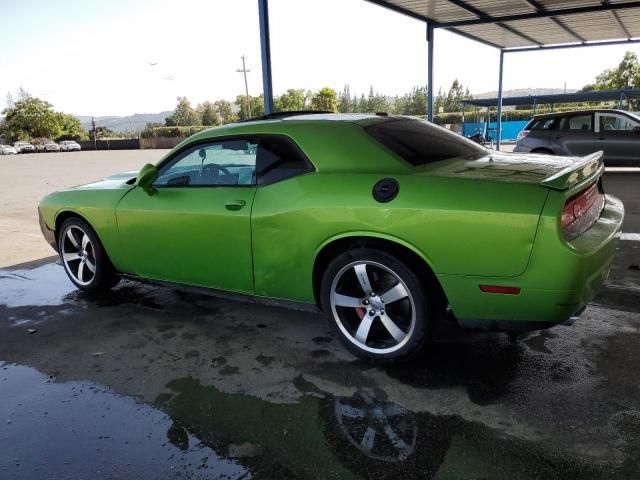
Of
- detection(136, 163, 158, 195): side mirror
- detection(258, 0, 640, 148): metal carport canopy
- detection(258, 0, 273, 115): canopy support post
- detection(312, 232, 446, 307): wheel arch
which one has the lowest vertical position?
detection(312, 232, 446, 307): wheel arch

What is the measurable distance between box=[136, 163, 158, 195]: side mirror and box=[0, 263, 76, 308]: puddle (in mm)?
1422

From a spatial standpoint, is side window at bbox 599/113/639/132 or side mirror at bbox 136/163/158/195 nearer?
side mirror at bbox 136/163/158/195

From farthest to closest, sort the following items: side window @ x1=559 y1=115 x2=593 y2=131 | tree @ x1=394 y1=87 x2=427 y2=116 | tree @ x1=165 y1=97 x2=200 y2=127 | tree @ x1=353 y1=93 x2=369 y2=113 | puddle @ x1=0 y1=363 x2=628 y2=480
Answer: tree @ x1=353 y1=93 x2=369 y2=113
tree @ x1=165 y1=97 x2=200 y2=127
tree @ x1=394 y1=87 x2=427 y2=116
side window @ x1=559 y1=115 x2=593 y2=131
puddle @ x1=0 y1=363 x2=628 y2=480

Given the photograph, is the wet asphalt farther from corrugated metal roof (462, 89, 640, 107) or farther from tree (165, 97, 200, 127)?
tree (165, 97, 200, 127)

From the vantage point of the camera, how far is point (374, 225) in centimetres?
287

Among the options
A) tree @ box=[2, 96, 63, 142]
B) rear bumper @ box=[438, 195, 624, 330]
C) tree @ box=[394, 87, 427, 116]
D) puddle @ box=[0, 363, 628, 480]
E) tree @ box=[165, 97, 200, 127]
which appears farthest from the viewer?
tree @ box=[165, 97, 200, 127]

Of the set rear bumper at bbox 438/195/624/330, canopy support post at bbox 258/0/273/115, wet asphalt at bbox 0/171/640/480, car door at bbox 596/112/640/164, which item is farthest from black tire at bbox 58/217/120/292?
car door at bbox 596/112/640/164

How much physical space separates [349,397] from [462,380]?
2.14 feet

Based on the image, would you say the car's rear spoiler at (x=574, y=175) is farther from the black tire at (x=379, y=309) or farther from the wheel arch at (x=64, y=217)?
the wheel arch at (x=64, y=217)

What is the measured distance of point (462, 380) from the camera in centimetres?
286

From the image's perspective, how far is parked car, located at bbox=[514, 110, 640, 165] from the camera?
11.2 m

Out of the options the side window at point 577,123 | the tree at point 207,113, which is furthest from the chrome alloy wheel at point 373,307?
the tree at point 207,113

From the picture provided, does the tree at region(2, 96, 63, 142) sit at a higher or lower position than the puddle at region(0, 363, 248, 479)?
higher

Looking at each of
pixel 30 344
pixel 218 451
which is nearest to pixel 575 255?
pixel 218 451
